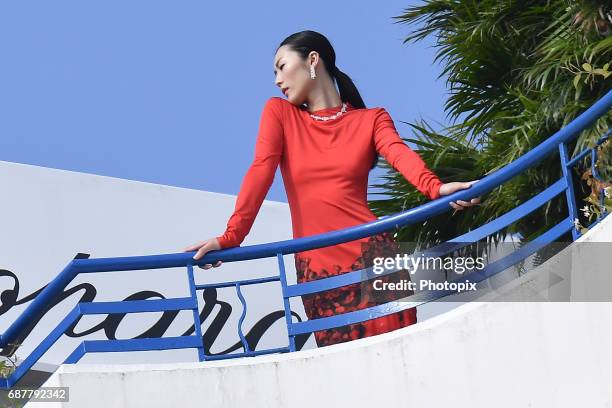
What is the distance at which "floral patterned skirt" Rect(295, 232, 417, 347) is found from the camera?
16.5 feet

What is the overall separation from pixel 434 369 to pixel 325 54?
4.95ft

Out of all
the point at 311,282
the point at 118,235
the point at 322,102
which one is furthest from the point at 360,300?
the point at 118,235

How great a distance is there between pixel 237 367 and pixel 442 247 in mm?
957

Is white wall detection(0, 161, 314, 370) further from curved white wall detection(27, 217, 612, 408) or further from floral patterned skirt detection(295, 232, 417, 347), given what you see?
curved white wall detection(27, 217, 612, 408)

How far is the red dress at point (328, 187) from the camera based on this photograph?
507 centimetres

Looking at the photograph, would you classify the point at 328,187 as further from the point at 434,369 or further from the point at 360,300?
the point at 434,369

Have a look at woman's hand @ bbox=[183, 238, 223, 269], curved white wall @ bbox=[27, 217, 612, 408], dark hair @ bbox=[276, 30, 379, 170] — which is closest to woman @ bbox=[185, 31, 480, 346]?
woman's hand @ bbox=[183, 238, 223, 269]

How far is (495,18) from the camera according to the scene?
9.28 m

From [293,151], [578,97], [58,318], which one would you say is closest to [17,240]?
[58,318]

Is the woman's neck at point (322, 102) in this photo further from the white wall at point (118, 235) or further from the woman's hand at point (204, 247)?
the white wall at point (118, 235)

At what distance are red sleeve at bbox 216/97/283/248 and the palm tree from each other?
284 cm

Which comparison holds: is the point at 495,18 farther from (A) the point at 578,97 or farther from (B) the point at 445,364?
(B) the point at 445,364

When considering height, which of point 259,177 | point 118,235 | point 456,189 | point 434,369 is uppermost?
point 118,235

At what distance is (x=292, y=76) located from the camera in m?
5.41
